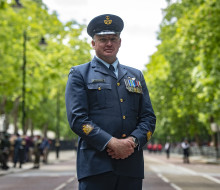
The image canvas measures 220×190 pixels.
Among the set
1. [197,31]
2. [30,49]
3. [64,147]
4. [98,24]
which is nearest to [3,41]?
[30,49]

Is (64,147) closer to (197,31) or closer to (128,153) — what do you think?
(197,31)

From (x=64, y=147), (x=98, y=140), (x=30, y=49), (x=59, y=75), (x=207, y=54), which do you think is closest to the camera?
(x=98, y=140)

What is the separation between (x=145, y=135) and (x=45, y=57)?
83.6 feet

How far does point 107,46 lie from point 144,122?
668mm

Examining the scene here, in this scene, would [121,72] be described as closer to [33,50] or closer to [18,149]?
[18,149]

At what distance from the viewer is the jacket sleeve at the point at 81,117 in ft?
11.0

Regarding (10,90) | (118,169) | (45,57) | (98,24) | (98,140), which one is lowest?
(118,169)

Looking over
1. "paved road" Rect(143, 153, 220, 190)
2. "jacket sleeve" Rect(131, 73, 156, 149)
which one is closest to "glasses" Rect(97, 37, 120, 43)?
"jacket sleeve" Rect(131, 73, 156, 149)

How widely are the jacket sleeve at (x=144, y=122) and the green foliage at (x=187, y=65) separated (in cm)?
820

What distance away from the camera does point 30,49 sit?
2939 centimetres

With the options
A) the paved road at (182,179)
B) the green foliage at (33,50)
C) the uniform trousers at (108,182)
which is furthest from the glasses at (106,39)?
the green foliage at (33,50)

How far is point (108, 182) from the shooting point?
11.2 feet

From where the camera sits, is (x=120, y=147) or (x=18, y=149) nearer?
(x=120, y=147)

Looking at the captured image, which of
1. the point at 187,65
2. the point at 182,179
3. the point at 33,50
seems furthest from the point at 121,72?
the point at 187,65
